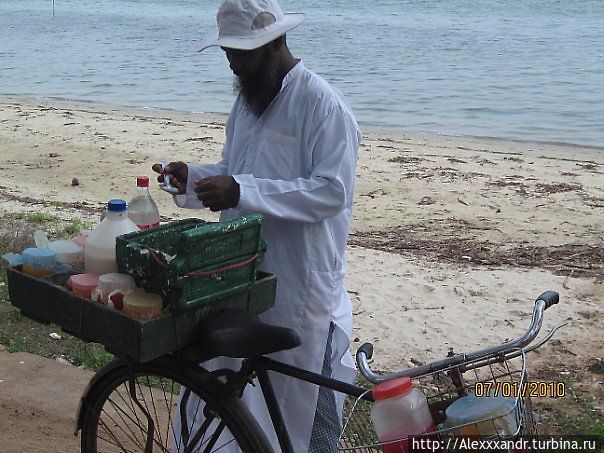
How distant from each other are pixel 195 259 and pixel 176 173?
767 millimetres

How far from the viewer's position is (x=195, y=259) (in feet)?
7.64

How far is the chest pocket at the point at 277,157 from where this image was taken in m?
2.91

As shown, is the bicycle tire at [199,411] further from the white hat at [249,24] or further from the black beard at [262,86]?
the white hat at [249,24]

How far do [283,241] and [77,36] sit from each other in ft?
99.7

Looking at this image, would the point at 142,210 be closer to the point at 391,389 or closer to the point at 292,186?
the point at 292,186

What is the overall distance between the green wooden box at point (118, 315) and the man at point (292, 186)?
26 cm

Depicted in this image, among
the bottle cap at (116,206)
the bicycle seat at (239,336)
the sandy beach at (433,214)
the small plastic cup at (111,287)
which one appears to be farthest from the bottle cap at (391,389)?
the sandy beach at (433,214)

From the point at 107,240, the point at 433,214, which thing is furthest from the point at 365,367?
the point at 433,214

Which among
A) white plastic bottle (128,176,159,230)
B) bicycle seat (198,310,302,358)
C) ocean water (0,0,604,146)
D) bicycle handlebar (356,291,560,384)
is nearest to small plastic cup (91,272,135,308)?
bicycle seat (198,310,302,358)

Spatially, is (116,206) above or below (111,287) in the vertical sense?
above

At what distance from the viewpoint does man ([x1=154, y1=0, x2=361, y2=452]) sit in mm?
2750

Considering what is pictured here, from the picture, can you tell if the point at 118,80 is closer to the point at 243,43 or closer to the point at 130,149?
the point at 130,149

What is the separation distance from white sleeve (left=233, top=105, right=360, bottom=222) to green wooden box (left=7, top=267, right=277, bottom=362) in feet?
0.76

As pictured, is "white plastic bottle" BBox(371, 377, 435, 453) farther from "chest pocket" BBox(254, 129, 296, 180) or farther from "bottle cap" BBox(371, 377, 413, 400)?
"chest pocket" BBox(254, 129, 296, 180)
